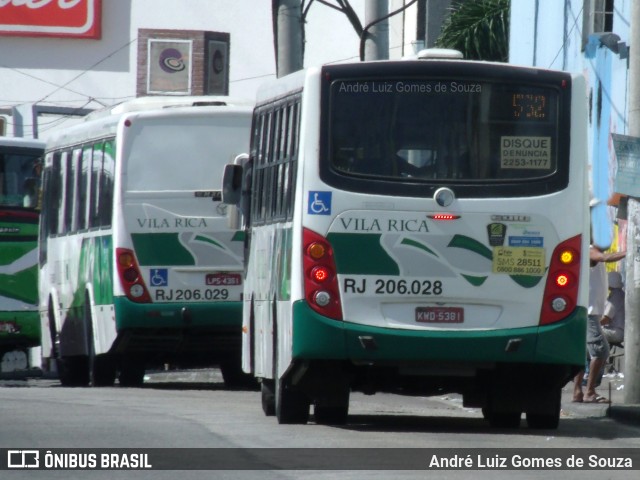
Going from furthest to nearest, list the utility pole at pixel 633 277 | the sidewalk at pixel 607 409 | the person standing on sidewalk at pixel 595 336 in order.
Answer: the person standing on sidewalk at pixel 595 336, the utility pole at pixel 633 277, the sidewalk at pixel 607 409

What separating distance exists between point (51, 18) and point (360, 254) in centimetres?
5779

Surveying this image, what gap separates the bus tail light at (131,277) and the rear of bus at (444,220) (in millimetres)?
6512

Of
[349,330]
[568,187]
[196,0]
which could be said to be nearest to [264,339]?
[349,330]

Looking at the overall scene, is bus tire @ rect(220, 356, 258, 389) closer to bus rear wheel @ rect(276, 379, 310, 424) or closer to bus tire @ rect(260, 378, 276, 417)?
bus tire @ rect(260, 378, 276, 417)

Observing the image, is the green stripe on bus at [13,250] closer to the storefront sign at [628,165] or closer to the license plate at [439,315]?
the storefront sign at [628,165]

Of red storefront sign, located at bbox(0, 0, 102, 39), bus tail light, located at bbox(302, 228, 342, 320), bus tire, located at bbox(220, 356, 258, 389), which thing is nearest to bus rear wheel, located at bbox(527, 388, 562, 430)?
bus tail light, located at bbox(302, 228, 342, 320)

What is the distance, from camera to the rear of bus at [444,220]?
13180mm

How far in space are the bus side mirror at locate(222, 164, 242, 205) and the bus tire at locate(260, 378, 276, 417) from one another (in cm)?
200

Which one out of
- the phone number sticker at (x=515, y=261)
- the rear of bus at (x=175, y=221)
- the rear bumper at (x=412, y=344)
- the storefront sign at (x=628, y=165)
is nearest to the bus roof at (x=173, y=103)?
the rear of bus at (x=175, y=221)

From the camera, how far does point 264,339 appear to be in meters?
15.1

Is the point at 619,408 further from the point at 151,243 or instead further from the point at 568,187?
the point at 151,243

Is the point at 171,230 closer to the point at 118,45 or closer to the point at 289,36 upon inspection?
the point at 289,36

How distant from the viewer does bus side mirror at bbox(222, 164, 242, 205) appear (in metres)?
16.5

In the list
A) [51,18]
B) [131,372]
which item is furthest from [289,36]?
[51,18]
